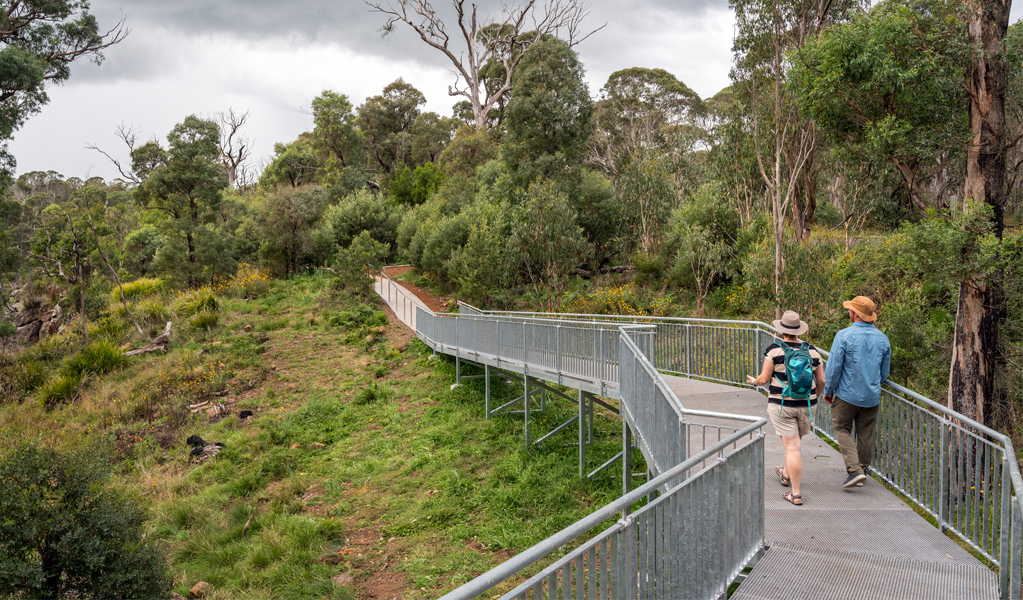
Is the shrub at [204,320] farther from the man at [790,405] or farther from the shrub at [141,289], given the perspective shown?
the man at [790,405]

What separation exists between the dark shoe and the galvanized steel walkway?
0.09m

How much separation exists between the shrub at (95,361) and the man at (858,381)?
24.0m

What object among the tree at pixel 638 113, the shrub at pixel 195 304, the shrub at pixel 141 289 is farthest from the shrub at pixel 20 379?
the tree at pixel 638 113

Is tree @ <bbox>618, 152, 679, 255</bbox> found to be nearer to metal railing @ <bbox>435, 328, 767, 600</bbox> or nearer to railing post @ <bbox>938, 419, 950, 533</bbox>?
railing post @ <bbox>938, 419, 950, 533</bbox>

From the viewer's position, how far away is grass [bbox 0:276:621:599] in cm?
1028

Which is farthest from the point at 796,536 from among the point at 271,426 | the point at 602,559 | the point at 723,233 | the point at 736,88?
the point at 723,233

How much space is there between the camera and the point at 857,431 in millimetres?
6070

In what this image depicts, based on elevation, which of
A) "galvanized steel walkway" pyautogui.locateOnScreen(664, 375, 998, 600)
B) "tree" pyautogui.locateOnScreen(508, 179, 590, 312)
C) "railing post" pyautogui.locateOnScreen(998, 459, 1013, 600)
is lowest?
"galvanized steel walkway" pyautogui.locateOnScreen(664, 375, 998, 600)

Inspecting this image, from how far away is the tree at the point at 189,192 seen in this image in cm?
3366

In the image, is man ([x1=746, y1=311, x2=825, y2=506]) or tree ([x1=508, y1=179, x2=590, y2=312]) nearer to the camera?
man ([x1=746, y1=311, x2=825, y2=506])

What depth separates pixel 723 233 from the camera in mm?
26203

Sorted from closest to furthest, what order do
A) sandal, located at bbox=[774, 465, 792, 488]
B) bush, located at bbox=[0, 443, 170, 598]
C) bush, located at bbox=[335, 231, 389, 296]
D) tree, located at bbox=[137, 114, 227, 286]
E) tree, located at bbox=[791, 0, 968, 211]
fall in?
sandal, located at bbox=[774, 465, 792, 488] → bush, located at bbox=[0, 443, 170, 598] → tree, located at bbox=[791, 0, 968, 211] → bush, located at bbox=[335, 231, 389, 296] → tree, located at bbox=[137, 114, 227, 286]

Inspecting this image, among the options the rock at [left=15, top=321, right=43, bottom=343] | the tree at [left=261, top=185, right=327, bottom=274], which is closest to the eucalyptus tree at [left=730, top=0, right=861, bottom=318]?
the tree at [left=261, top=185, right=327, bottom=274]

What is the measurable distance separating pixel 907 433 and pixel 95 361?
81.3 feet
